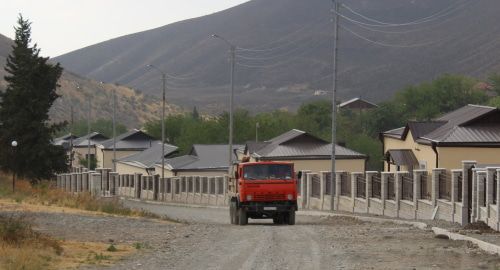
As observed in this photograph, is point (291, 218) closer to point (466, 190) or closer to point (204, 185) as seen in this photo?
point (466, 190)

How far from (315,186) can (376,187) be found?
411 inches

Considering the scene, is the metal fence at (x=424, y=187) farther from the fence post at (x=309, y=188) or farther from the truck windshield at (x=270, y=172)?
the fence post at (x=309, y=188)

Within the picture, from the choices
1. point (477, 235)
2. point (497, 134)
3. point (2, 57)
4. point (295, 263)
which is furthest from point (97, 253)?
point (2, 57)

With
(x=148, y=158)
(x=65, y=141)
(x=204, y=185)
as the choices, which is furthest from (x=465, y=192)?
(x=65, y=141)

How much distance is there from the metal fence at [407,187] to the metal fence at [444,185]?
11.4ft

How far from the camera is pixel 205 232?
26.7 meters

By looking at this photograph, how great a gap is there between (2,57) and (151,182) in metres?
110

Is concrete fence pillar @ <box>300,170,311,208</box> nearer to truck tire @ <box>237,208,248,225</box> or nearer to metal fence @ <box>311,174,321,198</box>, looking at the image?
metal fence @ <box>311,174,321,198</box>

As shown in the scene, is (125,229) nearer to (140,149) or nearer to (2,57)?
(140,149)

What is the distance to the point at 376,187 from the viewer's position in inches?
1601

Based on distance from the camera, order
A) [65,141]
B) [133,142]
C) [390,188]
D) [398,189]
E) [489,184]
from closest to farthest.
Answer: [489,184]
[398,189]
[390,188]
[133,142]
[65,141]

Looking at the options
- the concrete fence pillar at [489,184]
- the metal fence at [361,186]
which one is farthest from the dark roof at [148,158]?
the concrete fence pillar at [489,184]

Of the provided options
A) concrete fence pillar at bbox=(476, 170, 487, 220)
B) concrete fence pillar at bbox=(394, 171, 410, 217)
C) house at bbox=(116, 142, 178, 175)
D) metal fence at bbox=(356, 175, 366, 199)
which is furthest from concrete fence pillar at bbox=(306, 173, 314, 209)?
house at bbox=(116, 142, 178, 175)

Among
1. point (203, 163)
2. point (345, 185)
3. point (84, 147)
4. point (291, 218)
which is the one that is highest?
point (84, 147)
